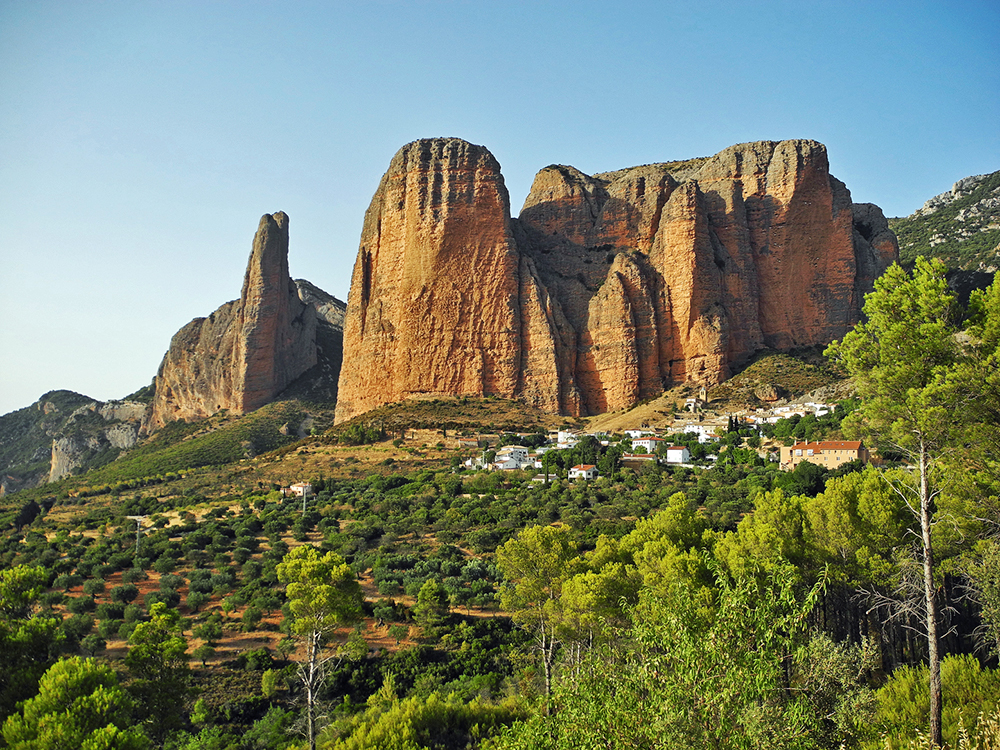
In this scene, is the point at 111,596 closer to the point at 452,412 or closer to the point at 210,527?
the point at 210,527

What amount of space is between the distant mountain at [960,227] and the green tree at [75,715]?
8595 centimetres

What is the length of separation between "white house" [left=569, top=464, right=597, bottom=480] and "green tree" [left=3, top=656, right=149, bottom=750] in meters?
37.0

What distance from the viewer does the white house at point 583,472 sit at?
47812 millimetres

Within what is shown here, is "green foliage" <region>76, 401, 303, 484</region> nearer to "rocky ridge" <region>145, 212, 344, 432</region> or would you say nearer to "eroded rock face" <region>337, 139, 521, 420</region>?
"rocky ridge" <region>145, 212, 344, 432</region>

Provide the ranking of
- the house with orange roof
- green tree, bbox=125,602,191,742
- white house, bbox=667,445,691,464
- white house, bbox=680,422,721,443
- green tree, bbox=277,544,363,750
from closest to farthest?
green tree, bbox=125,602,191,742
green tree, bbox=277,544,363,750
the house with orange roof
white house, bbox=667,445,691,464
white house, bbox=680,422,721,443

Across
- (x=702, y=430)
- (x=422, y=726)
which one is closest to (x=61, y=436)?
(x=702, y=430)

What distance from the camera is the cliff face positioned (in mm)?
69875

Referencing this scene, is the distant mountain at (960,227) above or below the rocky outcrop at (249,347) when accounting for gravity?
above

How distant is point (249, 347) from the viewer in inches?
3583

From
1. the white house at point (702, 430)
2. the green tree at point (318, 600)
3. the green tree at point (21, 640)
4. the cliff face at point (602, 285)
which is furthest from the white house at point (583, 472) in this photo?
the green tree at point (21, 640)

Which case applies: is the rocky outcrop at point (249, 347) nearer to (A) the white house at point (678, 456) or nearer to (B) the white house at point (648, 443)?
(B) the white house at point (648, 443)

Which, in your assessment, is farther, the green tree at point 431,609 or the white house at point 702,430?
the white house at point 702,430

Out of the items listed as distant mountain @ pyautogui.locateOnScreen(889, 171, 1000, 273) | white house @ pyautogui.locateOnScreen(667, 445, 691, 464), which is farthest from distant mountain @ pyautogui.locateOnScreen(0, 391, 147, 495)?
distant mountain @ pyautogui.locateOnScreen(889, 171, 1000, 273)

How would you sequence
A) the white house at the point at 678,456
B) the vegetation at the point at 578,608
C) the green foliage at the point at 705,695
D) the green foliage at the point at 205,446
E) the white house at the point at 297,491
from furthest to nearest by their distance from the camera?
1. the green foliage at the point at 205,446
2. the white house at the point at 678,456
3. the white house at the point at 297,491
4. the vegetation at the point at 578,608
5. the green foliage at the point at 705,695
